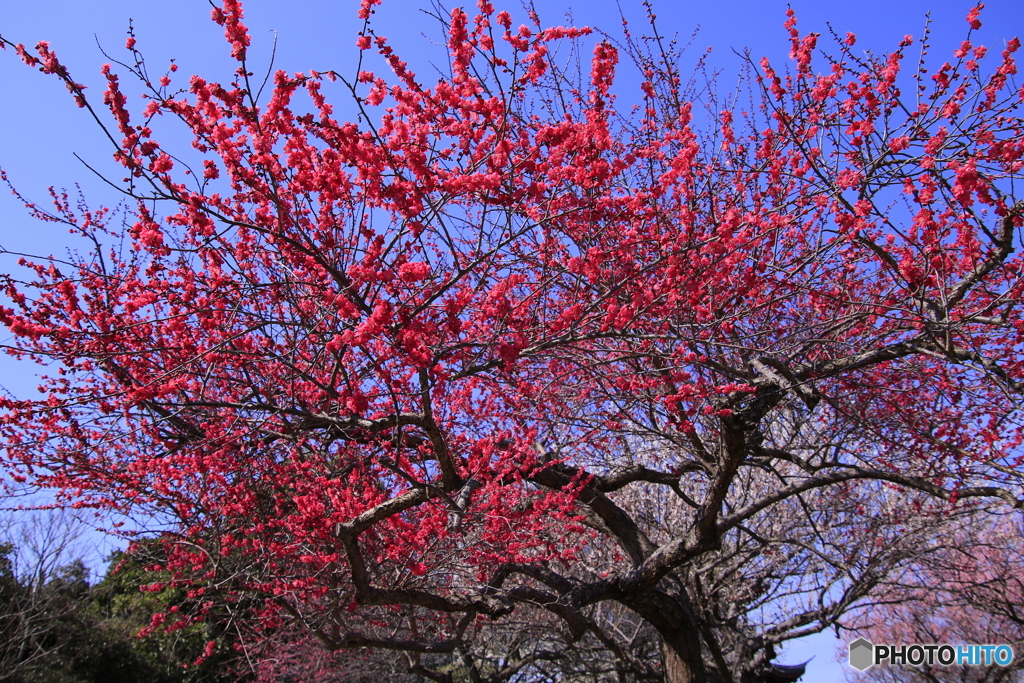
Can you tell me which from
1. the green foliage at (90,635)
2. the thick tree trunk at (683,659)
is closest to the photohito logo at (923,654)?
the thick tree trunk at (683,659)

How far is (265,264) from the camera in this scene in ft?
14.6

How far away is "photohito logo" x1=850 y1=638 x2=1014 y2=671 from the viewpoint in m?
8.48

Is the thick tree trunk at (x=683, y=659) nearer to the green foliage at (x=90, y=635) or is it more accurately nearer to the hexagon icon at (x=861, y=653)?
the hexagon icon at (x=861, y=653)

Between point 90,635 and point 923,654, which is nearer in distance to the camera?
point 923,654

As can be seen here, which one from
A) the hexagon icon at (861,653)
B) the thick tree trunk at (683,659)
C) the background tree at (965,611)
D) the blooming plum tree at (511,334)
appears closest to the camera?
the blooming plum tree at (511,334)

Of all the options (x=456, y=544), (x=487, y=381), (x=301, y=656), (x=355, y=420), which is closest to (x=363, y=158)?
(x=355, y=420)

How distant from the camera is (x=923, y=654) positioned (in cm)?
955

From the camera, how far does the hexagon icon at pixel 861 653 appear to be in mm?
8613

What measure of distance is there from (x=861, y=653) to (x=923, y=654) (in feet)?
5.23

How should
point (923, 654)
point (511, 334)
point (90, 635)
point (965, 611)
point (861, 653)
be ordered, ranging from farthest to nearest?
1. point (965, 611)
2. point (90, 635)
3. point (923, 654)
4. point (861, 653)
5. point (511, 334)

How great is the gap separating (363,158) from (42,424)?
4.07 m

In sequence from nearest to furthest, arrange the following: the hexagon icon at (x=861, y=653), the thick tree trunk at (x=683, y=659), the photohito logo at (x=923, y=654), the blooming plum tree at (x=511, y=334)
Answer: the blooming plum tree at (x=511, y=334)
the thick tree trunk at (x=683, y=659)
the photohito logo at (x=923, y=654)
the hexagon icon at (x=861, y=653)

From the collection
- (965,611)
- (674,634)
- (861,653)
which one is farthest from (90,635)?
(965,611)

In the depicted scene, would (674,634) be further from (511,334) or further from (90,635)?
(90,635)
